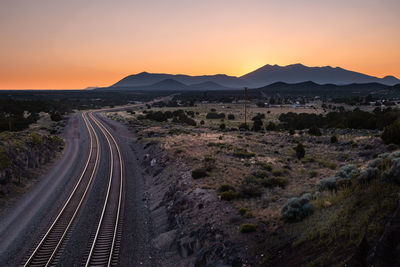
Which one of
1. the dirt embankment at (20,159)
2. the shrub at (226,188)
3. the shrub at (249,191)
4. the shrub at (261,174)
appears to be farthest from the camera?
the dirt embankment at (20,159)

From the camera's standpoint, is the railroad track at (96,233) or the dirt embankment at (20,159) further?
the dirt embankment at (20,159)

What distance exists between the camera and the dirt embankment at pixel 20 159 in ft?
72.3

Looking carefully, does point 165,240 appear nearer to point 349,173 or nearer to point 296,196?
point 296,196

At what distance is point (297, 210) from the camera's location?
11570mm

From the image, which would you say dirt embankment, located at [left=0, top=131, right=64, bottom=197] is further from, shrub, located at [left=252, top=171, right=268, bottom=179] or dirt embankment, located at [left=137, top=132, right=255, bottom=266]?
shrub, located at [left=252, top=171, right=268, bottom=179]

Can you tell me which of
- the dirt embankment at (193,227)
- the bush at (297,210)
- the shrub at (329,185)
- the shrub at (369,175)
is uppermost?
the shrub at (369,175)

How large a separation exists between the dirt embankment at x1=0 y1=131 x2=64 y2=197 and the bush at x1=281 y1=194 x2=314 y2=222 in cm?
2131

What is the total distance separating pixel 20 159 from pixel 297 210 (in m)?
26.7

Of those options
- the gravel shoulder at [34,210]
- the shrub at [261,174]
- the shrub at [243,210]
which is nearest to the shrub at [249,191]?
the shrub at [243,210]

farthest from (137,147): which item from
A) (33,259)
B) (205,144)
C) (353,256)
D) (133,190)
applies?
(353,256)

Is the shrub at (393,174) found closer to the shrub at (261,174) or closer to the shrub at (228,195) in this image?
the shrub at (228,195)

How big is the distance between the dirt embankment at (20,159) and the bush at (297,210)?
21.3 meters

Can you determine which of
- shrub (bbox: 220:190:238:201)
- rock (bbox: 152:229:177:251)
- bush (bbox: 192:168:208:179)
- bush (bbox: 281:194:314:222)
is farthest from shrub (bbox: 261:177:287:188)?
rock (bbox: 152:229:177:251)

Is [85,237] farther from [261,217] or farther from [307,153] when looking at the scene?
[307,153]
